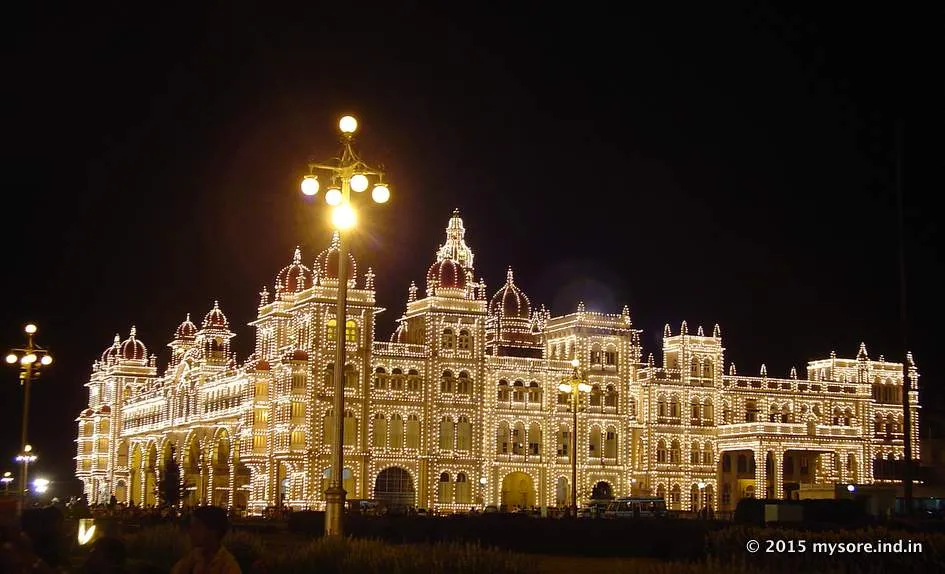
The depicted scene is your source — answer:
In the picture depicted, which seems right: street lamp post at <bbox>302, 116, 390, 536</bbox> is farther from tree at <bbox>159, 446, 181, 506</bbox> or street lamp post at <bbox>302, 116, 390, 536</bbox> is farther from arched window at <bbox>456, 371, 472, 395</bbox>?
tree at <bbox>159, 446, 181, 506</bbox>

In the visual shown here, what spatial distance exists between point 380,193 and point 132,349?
4072 inches

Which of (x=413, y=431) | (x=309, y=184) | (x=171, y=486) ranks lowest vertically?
(x=171, y=486)

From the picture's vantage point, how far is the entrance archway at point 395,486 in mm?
87375

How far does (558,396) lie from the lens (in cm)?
9369

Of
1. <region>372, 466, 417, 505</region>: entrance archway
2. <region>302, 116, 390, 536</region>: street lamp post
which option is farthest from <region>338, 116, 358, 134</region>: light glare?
<region>372, 466, 417, 505</region>: entrance archway

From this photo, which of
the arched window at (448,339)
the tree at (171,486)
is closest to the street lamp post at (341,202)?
the arched window at (448,339)

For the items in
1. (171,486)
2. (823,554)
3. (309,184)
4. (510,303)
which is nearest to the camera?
(823,554)

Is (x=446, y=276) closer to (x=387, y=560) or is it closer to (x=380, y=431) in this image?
(x=380, y=431)

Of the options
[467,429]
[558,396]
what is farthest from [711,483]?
[467,429]

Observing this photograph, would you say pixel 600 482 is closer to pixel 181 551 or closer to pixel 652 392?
pixel 652 392

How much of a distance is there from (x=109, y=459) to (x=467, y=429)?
4793cm

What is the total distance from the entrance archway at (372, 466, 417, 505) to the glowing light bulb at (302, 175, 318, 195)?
202ft

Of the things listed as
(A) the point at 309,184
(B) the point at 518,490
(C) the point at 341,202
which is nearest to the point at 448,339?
(B) the point at 518,490

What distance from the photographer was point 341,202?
2680cm
